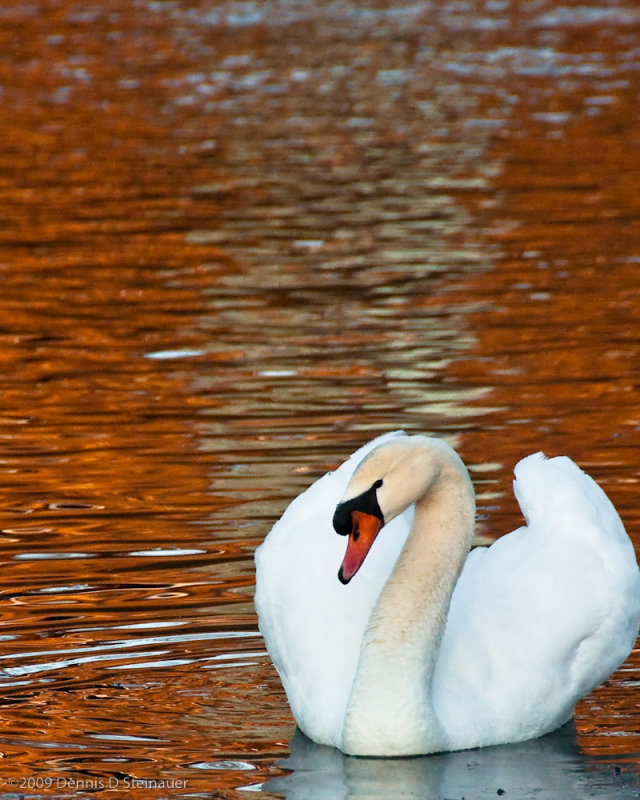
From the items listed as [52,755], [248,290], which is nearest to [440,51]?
[248,290]

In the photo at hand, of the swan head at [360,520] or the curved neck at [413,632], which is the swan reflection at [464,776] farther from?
the swan head at [360,520]

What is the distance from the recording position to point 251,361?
13094mm

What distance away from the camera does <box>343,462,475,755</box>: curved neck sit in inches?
247

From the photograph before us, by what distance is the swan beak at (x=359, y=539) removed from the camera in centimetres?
601

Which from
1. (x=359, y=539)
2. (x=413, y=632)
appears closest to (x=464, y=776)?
(x=413, y=632)

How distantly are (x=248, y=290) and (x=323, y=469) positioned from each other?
222 inches

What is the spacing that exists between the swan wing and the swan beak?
617 mm

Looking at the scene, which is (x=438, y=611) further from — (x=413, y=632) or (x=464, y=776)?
(x=464, y=776)

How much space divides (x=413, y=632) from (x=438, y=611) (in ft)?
0.43

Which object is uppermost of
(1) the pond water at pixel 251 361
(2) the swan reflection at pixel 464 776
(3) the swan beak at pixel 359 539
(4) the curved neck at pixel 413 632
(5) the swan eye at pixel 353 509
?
(5) the swan eye at pixel 353 509

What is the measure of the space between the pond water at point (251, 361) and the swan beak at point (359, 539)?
72cm
